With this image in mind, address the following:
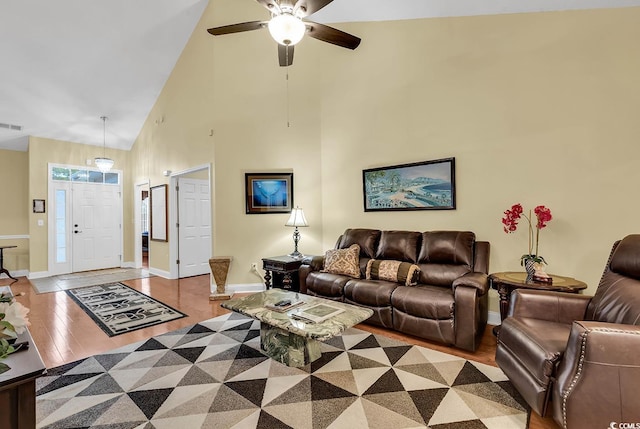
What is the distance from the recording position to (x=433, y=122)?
12.1 feet

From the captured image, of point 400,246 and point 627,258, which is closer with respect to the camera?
point 627,258

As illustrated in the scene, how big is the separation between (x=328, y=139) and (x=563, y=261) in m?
3.16

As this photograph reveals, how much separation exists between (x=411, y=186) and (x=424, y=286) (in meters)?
1.28

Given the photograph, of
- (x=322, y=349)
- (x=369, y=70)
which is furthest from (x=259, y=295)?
(x=369, y=70)

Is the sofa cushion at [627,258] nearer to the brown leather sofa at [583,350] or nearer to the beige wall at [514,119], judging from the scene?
the brown leather sofa at [583,350]

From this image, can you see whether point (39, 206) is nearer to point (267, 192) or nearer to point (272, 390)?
point (267, 192)

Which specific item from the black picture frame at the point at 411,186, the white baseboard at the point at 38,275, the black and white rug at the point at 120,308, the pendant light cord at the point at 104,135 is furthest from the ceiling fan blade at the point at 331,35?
the white baseboard at the point at 38,275

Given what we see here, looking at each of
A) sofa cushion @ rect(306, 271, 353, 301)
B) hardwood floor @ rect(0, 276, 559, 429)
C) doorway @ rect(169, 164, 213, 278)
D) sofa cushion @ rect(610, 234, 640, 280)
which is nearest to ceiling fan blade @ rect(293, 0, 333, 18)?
sofa cushion @ rect(306, 271, 353, 301)

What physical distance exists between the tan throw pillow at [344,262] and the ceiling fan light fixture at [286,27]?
2324 millimetres

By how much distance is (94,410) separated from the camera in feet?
6.24

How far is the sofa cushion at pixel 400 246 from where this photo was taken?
3.52 m

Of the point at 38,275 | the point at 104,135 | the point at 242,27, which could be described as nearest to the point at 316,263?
the point at 242,27

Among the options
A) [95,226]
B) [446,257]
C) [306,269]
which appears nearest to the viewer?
[446,257]

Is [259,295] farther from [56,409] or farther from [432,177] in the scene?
[432,177]
